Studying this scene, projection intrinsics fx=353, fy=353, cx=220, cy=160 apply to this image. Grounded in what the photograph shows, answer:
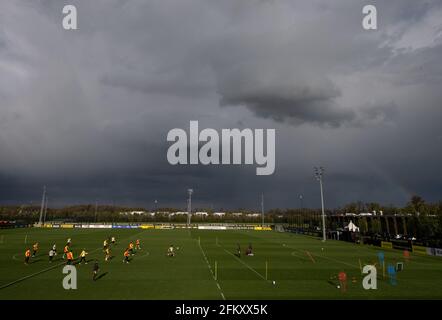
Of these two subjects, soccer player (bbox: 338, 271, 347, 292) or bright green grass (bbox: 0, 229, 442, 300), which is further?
soccer player (bbox: 338, 271, 347, 292)

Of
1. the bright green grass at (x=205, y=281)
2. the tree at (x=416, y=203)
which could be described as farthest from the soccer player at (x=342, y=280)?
the tree at (x=416, y=203)

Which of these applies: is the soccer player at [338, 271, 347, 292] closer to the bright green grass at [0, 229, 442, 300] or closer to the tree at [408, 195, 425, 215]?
the bright green grass at [0, 229, 442, 300]

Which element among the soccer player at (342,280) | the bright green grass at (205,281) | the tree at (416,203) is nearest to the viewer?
the bright green grass at (205,281)

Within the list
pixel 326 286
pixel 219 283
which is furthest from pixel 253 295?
pixel 326 286

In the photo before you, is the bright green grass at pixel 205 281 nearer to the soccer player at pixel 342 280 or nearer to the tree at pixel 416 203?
the soccer player at pixel 342 280

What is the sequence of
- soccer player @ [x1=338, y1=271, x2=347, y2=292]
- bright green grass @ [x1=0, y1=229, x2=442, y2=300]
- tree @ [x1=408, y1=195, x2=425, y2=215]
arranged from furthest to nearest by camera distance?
tree @ [x1=408, y1=195, x2=425, y2=215]
soccer player @ [x1=338, y1=271, x2=347, y2=292]
bright green grass @ [x1=0, y1=229, x2=442, y2=300]

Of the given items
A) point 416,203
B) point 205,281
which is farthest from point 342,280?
point 416,203

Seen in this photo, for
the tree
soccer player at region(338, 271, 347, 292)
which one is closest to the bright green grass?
soccer player at region(338, 271, 347, 292)

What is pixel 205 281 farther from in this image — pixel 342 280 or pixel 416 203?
pixel 416 203

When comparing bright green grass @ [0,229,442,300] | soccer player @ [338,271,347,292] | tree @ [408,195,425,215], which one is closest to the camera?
bright green grass @ [0,229,442,300]

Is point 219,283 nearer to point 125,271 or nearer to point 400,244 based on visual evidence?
point 125,271

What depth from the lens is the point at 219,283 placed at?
1099 inches

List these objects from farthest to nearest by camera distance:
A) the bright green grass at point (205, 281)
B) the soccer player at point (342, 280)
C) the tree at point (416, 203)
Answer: the tree at point (416, 203) → the soccer player at point (342, 280) → the bright green grass at point (205, 281)
